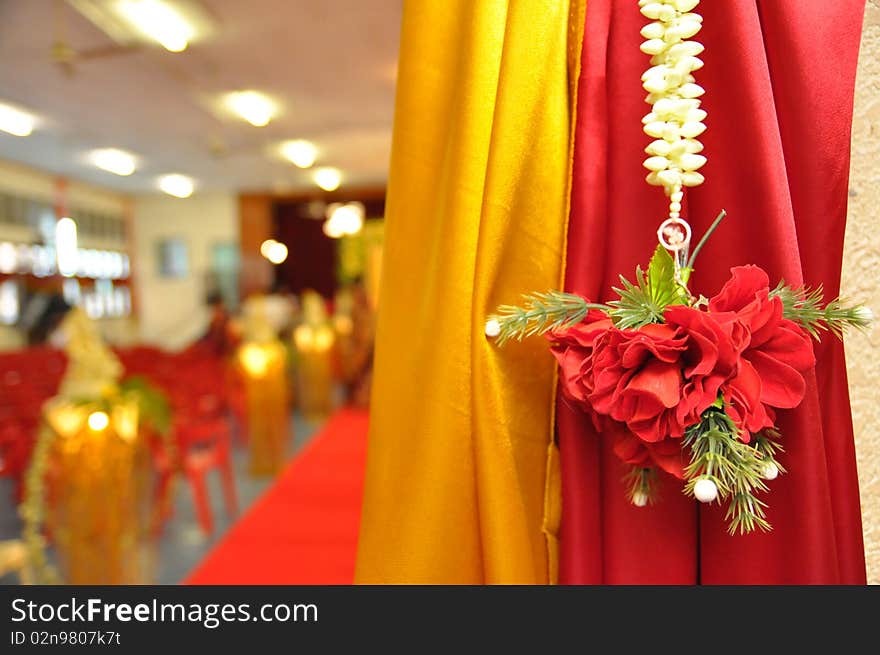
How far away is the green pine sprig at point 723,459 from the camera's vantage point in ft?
1.49

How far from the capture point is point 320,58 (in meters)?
2.02

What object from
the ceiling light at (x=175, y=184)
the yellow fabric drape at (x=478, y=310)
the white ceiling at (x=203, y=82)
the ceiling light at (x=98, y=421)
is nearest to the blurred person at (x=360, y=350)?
the ceiling light at (x=175, y=184)

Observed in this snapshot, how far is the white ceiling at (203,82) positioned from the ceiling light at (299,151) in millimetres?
102

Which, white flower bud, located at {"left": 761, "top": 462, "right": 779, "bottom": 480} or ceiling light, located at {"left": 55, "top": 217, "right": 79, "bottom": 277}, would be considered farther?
ceiling light, located at {"left": 55, "top": 217, "right": 79, "bottom": 277}

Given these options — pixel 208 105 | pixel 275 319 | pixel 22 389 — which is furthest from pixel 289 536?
pixel 275 319

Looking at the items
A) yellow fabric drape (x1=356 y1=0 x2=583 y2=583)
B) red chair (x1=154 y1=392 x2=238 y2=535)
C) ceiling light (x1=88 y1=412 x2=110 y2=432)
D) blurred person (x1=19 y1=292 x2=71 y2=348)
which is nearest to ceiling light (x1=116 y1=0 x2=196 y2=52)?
yellow fabric drape (x1=356 y1=0 x2=583 y2=583)

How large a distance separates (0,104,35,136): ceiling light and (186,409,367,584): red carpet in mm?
1695

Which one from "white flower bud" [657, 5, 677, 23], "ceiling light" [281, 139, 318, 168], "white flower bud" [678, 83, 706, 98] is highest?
"ceiling light" [281, 139, 318, 168]

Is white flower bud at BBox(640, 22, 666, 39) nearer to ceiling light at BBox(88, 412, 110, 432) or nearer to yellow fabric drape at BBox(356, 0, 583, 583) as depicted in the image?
yellow fabric drape at BBox(356, 0, 583, 583)

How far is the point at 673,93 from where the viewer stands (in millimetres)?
530

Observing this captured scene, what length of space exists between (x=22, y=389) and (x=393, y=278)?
4008 millimetres

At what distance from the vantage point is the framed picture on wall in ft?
25.5
